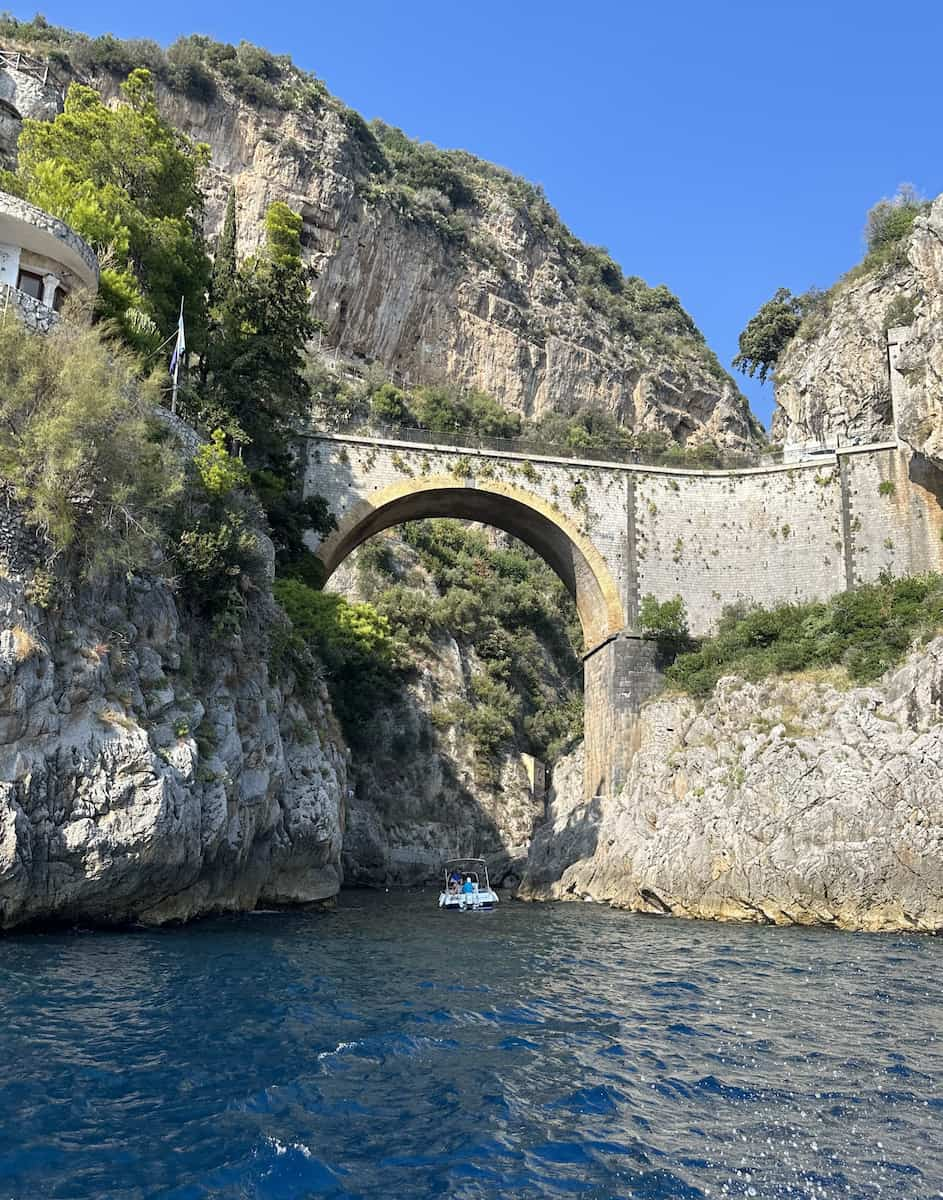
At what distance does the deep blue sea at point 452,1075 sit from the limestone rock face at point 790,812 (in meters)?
5.56

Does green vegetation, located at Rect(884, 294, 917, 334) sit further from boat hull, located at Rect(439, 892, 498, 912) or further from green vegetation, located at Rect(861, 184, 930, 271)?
boat hull, located at Rect(439, 892, 498, 912)

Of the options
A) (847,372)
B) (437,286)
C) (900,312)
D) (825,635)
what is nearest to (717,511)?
(825,635)

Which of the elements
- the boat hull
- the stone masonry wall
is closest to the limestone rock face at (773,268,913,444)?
the stone masonry wall

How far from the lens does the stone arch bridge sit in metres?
29.5

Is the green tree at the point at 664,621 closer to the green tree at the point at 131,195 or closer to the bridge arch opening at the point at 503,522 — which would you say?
the bridge arch opening at the point at 503,522

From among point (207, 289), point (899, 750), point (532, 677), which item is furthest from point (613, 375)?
point (899, 750)

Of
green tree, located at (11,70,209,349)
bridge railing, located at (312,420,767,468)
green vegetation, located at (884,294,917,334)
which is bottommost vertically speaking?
bridge railing, located at (312,420,767,468)

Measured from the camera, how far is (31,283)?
19.2 meters

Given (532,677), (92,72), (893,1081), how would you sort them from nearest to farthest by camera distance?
(893,1081), (532,677), (92,72)

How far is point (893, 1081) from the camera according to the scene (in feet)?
25.5

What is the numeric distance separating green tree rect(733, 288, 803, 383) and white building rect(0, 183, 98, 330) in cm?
3485

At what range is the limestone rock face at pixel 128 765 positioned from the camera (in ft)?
41.5

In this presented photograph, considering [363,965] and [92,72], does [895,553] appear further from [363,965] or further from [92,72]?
[92,72]

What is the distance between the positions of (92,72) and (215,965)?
2048 inches
